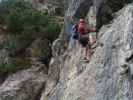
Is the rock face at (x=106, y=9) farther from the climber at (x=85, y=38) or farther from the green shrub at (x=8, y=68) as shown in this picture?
the green shrub at (x=8, y=68)

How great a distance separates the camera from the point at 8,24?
31.4 m

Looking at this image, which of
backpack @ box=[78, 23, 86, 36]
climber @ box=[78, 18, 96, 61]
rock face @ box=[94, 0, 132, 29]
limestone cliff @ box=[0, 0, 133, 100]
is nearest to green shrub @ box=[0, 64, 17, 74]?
limestone cliff @ box=[0, 0, 133, 100]

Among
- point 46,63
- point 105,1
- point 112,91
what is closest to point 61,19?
point 46,63

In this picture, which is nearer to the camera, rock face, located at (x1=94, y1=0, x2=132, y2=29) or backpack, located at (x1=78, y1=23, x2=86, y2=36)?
backpack, located at (x1=78, y1=23, x2=86, y2=36)

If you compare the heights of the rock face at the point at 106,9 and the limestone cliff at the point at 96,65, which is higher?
the rock face at the point at 106,9

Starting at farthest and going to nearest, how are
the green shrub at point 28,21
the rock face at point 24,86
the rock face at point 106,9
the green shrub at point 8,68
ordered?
the green shrub at point 28,21 → the green shrub at point 8,68 → the rock face at point 24,86 → the rock face at point 106,9

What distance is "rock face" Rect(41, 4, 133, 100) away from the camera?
46.1 ft

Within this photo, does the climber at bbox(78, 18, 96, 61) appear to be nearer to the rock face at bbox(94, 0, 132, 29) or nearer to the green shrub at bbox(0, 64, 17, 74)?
the rock face at bbox(94, 0, 132, 29)

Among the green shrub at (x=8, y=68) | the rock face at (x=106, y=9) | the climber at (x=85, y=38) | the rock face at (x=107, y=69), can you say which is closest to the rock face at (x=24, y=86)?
the green shrub at (x=8, y=68)

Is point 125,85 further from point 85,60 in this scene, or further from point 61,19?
point 61,19

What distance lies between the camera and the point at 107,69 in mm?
15039

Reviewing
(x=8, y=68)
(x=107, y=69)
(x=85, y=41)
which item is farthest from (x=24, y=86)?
(x=107, y=69)

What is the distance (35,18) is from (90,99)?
1681 cm

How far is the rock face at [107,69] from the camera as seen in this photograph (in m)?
14.0
